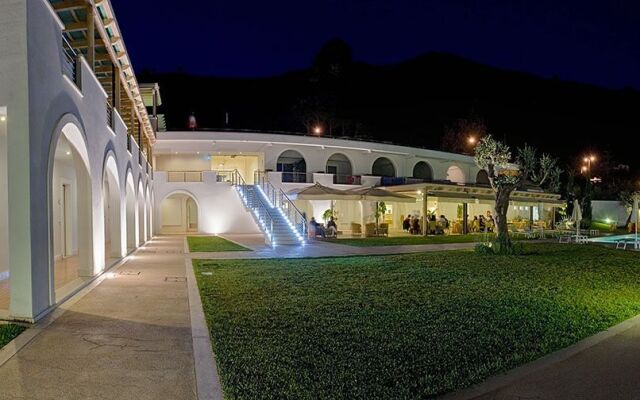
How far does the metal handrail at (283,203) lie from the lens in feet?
68.2

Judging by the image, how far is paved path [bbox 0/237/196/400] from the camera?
13.3 ft

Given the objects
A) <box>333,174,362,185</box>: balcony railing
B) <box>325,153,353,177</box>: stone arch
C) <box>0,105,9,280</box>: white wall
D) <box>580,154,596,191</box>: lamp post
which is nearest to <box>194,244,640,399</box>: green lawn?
<box>0,105,9,280</box>: white wall

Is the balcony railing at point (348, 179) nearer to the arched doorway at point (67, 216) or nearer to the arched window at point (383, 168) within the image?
the arched window at point (383, 168)

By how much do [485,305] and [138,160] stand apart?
15.7 m

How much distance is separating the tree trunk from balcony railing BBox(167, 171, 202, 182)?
55.3 feet

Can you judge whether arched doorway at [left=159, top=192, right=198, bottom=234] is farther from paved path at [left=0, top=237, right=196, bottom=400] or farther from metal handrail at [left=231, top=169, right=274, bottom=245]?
paved path at [left=0, top=237, right=196, bottom=400]

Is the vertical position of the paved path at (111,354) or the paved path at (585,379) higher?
the paved path at (111,354)

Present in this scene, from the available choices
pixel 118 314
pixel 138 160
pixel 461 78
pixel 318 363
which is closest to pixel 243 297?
pixel 118 314

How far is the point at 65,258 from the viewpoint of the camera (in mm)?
14109

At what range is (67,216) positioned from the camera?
14.8 meters

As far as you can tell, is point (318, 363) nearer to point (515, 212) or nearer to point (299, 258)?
point (299, 258)

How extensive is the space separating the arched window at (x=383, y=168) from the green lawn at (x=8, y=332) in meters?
29.5

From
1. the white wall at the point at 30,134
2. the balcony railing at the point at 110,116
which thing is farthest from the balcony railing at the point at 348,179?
the white wall at the point at 30,134

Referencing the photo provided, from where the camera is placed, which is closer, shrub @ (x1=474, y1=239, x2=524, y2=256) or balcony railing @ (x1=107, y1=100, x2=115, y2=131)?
balcony railing @ (x1=107, y1=100, x2=115, y2=131)
